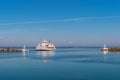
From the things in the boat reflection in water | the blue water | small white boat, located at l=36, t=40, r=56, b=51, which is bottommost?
the blue water

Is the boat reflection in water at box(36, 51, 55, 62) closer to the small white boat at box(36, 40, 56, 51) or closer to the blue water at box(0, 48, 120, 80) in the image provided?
the blue water at box(0, 48, 120, 80)

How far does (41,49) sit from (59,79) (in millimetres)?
105710

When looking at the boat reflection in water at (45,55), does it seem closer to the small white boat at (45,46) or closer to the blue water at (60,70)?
the blue water at (60,70)

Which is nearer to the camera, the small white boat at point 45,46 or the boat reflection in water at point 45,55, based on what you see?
the boat reflection in water at point 45,55

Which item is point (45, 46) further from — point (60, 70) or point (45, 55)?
point (60, 70)

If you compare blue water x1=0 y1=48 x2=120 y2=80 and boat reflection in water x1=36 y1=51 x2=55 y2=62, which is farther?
boat reflection in water x1=36 y1=51 x2=55 y2=62

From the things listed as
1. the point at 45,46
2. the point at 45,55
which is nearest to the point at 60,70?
the point at 45,55

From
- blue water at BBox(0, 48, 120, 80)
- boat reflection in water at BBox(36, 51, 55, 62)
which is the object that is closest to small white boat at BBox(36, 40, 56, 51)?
boat reflection in water at BBox(36, 51, 55, 62)

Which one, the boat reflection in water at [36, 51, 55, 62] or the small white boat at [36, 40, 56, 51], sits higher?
the small white boat at [36, 40, 56, 51]

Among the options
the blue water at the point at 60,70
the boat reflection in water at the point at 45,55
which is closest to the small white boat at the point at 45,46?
the boat reflection in water at the point at 45,55

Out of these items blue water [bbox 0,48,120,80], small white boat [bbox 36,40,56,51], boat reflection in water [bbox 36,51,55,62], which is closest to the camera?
blue water [bbox 0,48,120,80]

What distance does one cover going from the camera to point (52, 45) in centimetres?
13812

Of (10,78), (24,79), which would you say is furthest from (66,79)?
(10,78)

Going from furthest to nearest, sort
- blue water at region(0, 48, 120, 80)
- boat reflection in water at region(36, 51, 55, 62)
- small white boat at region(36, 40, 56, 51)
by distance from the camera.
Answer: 1. small white boat at region(36, 40, 56, 51)
2. boat reflection in water at region(36, 51, 55, 62)
3. blue water at region(0, 48, 120, 80)
